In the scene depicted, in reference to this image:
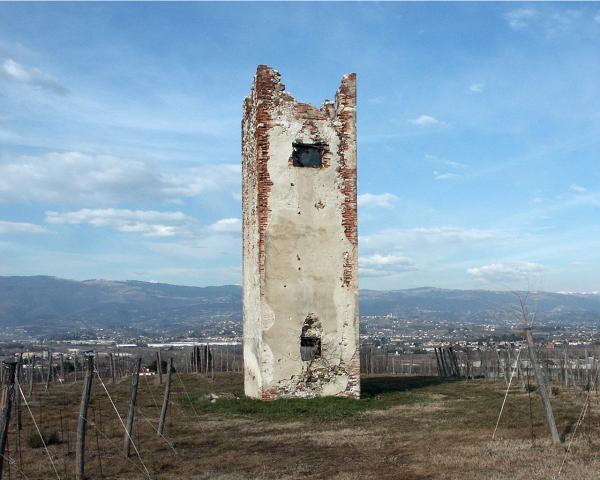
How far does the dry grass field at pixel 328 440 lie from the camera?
8.97m

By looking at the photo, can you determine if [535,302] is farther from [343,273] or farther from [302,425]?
[343,273]

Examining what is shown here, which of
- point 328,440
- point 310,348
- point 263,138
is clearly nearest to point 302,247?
point 310,348

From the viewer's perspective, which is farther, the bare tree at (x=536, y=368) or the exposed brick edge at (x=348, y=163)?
the exposed brick edge at (x=348, y=163)

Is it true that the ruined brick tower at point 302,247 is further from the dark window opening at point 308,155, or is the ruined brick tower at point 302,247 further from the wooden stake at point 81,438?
the wooden stake at point 81,438

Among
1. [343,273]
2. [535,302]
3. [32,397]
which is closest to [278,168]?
[343,273]

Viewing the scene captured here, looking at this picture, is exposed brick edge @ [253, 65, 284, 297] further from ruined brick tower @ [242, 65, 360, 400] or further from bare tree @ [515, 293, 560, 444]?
bare tree @ [515, 293, 560, 444]

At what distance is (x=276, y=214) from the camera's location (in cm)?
1630

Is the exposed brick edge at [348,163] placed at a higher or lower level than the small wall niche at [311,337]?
higher

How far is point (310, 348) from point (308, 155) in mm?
5286

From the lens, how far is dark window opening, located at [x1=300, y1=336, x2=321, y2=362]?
53.5 ft

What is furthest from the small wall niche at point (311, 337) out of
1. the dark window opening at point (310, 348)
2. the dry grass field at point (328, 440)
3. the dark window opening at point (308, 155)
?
the dark window opening at point (308, 155)

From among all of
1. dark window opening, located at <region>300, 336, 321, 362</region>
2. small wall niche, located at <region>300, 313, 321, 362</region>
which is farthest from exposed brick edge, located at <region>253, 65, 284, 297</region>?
dark window opening, located at <region>300, 336, 321, 362</region>

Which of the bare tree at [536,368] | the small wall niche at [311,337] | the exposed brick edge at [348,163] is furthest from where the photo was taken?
the exposed brick edge at [348,163]

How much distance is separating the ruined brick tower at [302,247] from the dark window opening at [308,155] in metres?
0.03
